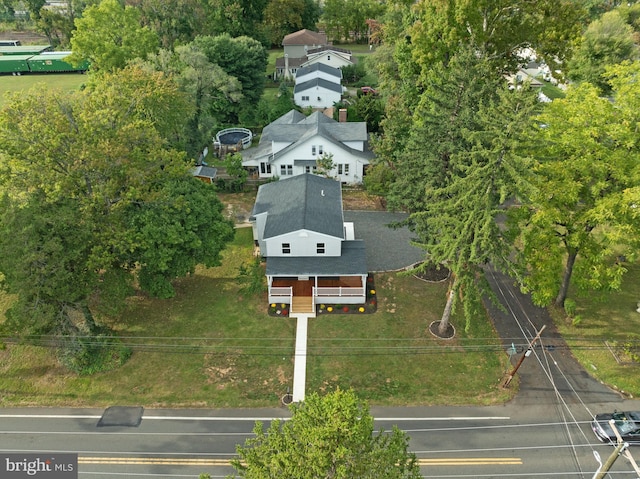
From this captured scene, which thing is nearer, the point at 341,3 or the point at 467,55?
the point at 467,55

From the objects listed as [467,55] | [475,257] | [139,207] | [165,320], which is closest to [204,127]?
[139,207]

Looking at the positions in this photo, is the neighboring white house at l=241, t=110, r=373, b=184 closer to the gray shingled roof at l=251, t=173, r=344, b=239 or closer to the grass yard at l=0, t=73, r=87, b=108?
the gray shingled roof at l=251, t=173, r=344, b=239

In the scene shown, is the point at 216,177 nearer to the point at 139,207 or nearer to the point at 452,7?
the point at 139,207

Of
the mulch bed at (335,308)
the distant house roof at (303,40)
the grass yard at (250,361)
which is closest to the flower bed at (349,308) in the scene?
the mulch bed at (335,308)

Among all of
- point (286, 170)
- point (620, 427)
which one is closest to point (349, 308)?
point (620, 427)

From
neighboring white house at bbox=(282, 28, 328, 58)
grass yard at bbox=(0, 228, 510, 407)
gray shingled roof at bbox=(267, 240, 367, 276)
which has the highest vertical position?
neighboring white house at bbox=(282, 28, 328, 58)

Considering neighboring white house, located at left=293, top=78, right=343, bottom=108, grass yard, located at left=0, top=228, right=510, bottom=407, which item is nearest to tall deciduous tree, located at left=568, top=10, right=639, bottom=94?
neighboring white house, located at left=293, top=78, right=343, bottom=108

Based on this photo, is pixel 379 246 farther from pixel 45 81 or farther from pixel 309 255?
pixel 45 81
